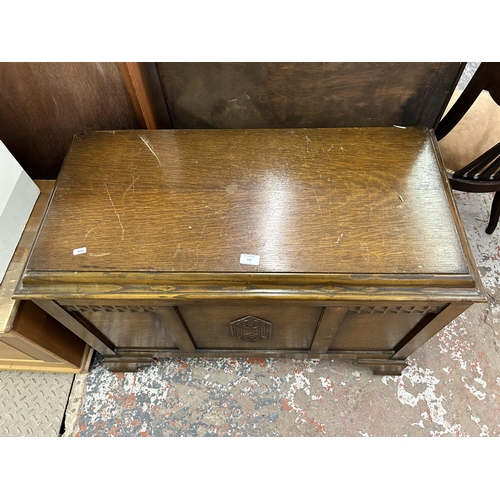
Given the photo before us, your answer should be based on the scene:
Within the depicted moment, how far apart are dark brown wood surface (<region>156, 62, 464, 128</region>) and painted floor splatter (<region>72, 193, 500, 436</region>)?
940mm

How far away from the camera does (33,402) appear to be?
1394 millimetres

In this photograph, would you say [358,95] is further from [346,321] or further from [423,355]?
[423,355]

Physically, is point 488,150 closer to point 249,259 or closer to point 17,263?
point 249,259

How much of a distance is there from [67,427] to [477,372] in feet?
5.35

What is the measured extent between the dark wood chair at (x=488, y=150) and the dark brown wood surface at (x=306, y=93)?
0.60ft

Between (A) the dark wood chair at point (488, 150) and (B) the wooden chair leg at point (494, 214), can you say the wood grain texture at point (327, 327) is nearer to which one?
(A) the dark wood chair at point (488, 150)

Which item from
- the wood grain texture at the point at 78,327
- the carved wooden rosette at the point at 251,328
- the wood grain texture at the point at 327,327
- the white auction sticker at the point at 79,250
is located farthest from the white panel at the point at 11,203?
the wood grain texture at the point at 327,327

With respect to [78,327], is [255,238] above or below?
above

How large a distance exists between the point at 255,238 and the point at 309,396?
80cm

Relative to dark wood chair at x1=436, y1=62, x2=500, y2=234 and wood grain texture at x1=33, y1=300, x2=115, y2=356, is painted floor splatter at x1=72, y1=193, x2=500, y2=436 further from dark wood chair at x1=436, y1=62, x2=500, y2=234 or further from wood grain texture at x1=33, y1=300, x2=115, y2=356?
dark wood chair at x1=436, y1=62, x2=500, y2=234

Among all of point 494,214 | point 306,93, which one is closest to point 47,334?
point 306,93

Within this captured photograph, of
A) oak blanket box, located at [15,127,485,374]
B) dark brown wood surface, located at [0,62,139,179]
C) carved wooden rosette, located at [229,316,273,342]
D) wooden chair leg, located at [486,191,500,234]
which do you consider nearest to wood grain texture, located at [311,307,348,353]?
oak blanket box, located at [15,127,485,374]

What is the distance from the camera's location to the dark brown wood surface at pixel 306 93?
105cm

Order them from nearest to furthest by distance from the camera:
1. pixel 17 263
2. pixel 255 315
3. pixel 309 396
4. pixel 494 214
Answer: pixel 255 315, pixel 17 263, pixel 309 396, pixel 494 214
